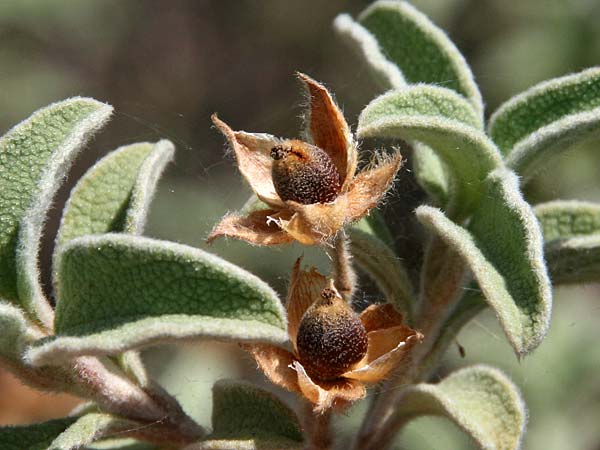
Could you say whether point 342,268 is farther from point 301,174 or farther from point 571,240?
point 571,240

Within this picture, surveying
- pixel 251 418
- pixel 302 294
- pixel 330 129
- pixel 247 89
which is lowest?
pixel 247 89

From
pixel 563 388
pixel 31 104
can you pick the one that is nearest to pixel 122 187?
pixel 563 388

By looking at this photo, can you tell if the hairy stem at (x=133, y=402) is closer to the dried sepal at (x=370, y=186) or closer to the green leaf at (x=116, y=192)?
the green leaf at (x=116, y=192)

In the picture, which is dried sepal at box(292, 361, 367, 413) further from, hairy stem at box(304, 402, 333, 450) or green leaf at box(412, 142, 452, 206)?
green leaf at box(412, 142, 452, 206)

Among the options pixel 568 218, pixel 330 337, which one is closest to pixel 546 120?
pixel 568 218

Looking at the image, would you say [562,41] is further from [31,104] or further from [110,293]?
[110,293]

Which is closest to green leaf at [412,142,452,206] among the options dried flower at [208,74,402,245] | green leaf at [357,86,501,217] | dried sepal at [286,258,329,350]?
green leaf at [357,86,501,217]
